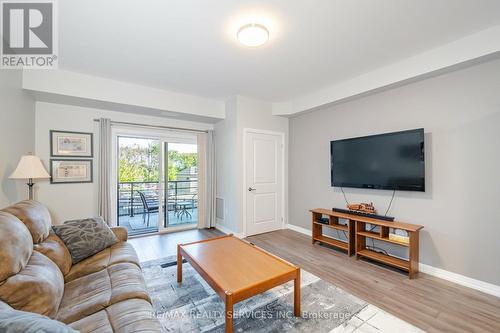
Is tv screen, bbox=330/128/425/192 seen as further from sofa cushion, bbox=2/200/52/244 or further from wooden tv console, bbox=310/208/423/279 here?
sofa cushion, bbox=2/200/52/244


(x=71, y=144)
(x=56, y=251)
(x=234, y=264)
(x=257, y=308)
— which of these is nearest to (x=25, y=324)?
(x=56, y=251)

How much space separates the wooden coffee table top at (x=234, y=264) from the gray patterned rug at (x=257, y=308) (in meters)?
0.36

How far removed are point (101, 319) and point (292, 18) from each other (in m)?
2.62

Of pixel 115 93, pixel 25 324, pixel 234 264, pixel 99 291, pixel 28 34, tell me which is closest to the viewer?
pixel 25 324

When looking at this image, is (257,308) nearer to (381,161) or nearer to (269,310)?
(269,310)

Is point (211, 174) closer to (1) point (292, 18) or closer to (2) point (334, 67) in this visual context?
(2) point (334, 67)

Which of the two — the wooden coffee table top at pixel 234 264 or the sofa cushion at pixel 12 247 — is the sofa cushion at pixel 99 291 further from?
the wooden coffee table top at pixel 234 264

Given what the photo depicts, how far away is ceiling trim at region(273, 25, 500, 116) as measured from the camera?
2.16 meters

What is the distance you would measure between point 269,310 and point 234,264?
1.63ft

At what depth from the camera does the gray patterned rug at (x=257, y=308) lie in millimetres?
1782

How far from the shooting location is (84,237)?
2061 mm

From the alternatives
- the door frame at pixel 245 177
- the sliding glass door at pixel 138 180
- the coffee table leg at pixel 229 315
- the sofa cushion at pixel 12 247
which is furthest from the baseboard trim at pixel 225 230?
the sofa cushion at pixel 12 247

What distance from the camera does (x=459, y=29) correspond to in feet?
7.01

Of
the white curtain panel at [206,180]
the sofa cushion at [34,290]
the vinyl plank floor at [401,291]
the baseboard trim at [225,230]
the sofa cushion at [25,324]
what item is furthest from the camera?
the white curtain panel at [206,180]
